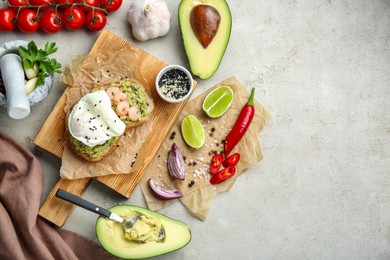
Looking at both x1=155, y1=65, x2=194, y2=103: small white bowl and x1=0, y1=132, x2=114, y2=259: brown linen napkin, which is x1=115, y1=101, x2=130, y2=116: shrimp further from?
x1=0, y1=132, x2=114, y2=259: brown linen napkin

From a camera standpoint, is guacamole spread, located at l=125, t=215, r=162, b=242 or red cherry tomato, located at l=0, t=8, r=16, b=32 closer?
guacamole spread, located at l=125, t=215, r=162, b=242

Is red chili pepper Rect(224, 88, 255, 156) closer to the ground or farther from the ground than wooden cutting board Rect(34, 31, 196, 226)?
farther from the ground

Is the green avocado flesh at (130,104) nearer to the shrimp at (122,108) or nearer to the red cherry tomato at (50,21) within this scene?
the shrimp at (122,108)

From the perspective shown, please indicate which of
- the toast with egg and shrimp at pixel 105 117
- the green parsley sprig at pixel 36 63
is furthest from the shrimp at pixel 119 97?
the green parsley sprig at pixel 36 63

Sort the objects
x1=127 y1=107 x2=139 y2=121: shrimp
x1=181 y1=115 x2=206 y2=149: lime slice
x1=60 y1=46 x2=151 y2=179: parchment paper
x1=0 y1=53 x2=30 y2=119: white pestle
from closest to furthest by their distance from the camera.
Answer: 1. x1=0 y1=53 x2=30 y2=119: white pestle
2. x1=127 y1=107 x2=139 y2=121: shrimp
3. x1=60 y1=46 x2=151 y2=179: parchment paper
4. x1=181 y1=115 x2=206 y2=149: lime slice

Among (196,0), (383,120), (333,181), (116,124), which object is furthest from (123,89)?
(383,120)

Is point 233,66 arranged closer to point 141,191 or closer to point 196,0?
point 196,0

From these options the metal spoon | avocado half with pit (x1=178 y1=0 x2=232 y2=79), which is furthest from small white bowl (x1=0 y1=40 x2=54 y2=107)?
avocado half with pit (x1=178 y1=0 x2=232 y2=79)

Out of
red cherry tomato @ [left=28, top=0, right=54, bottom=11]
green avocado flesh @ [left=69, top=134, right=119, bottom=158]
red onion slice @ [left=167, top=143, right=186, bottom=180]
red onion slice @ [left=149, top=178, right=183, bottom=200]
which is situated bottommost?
red onion slice @ [left=149, top=178, right=183, bottom=200]
